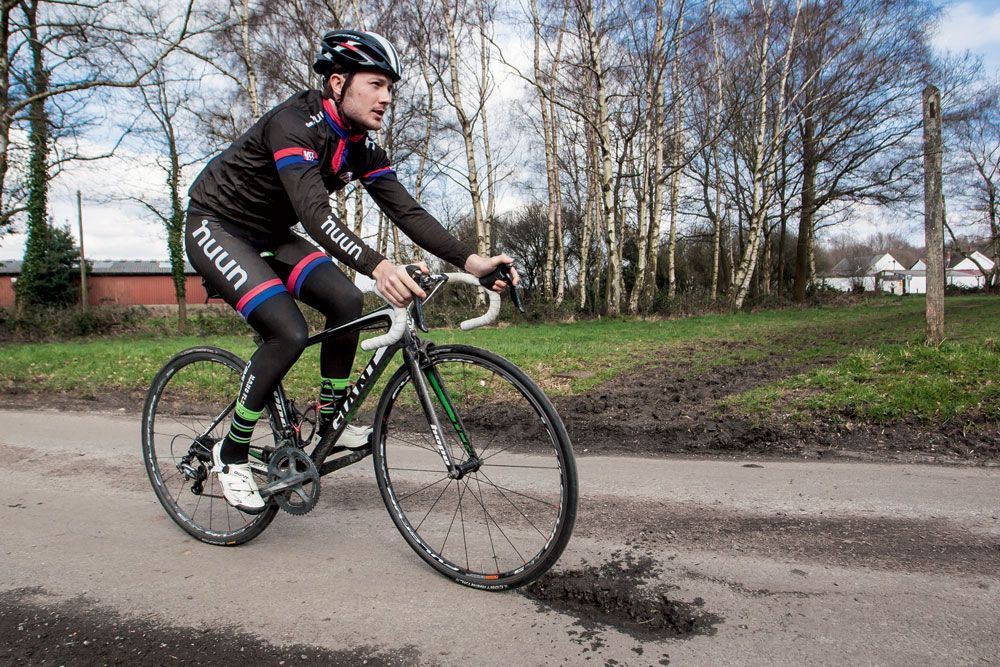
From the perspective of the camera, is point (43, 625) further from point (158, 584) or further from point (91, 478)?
point (91, 478)

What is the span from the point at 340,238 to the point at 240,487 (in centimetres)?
130

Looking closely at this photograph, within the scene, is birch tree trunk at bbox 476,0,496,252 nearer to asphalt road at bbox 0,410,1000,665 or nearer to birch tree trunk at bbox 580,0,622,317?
birch tree trunk at bbox 580,0,622,317

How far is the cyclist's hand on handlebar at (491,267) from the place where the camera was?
96.9 inches

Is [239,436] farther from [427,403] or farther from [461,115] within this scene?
[461,115]

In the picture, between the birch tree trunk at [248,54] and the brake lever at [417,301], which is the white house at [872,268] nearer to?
the birch tree trunk at [248,54]

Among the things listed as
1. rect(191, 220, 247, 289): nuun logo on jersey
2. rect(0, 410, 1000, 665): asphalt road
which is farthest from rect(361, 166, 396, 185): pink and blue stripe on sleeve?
rect(0, 410, 1000, 665): asphalt road

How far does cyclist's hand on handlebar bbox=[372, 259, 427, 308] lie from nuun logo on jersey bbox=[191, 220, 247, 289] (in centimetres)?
82

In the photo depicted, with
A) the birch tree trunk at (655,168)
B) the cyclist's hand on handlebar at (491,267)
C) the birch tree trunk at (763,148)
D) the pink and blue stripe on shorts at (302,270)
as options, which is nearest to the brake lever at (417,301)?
the cyclist's hand on handlebar at (491,267)

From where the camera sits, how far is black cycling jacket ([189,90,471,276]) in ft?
8.19

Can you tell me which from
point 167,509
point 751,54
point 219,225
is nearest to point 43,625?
point 167,509

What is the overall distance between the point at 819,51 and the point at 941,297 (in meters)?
17.8

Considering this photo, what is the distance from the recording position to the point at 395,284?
2311 millimetres

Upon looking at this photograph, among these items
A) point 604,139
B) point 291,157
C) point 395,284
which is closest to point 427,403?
point 395,284

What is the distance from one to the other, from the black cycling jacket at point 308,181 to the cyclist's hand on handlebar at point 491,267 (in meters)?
0.10
